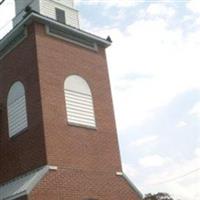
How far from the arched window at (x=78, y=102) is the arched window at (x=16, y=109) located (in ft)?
6.44

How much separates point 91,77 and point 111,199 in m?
5.88

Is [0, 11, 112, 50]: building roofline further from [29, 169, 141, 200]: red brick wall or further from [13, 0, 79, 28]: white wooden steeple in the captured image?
[29, 169, 141, 200]: red brick wall

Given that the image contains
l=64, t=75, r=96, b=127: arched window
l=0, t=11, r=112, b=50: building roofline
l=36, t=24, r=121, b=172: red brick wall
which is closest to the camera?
l=36, t=24, r=121, b=172: red brick wall

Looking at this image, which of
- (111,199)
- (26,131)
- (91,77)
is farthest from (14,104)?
(111,199)

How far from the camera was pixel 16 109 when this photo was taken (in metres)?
23.8

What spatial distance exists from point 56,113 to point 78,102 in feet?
5.33

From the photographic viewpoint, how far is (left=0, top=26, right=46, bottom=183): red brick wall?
72.4 ft

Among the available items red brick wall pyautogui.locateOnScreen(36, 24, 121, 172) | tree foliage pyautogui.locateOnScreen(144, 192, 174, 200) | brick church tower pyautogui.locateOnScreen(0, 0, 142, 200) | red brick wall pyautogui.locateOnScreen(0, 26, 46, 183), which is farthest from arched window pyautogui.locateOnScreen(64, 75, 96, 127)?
tree foliage pyautogui.locateOnScreen(144, 192, 174, 200)

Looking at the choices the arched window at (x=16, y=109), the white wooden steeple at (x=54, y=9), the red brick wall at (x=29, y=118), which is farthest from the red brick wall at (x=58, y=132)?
the white wooden steeple at (x=54, y=9)

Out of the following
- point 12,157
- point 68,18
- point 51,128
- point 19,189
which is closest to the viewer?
point 19,189

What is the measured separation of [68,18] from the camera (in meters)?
26.0

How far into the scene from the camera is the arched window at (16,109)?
917 inches

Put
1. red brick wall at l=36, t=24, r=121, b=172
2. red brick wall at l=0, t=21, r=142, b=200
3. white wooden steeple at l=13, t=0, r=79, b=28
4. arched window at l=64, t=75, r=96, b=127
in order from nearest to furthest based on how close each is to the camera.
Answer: red brick wall at l=0, t=21, r=142, b=200, red brick wall at l=36, t=24, r=121, b=172, arched window at l=64, t=75, r=96, b=127, white wooden steeple at l=13, t=0, r=79, b=28

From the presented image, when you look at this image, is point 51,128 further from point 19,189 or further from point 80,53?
point 80,53
